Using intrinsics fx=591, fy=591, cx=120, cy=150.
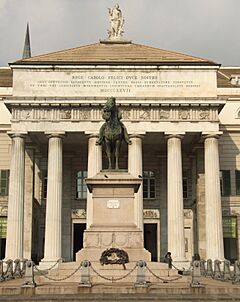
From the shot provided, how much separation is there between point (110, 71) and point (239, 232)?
60.9 ft

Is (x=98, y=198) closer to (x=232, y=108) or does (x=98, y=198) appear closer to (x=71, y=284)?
(x=71, y=284)

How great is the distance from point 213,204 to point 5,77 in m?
28.0

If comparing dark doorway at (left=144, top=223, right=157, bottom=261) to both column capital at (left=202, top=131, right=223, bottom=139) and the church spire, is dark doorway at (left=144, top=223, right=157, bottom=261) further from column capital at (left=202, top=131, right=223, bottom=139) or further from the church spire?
the church spire

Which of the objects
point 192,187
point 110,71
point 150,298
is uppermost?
point 110,71

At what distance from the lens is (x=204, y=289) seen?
66.7 feet

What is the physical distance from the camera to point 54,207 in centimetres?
4678

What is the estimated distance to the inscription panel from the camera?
4972 centimetres

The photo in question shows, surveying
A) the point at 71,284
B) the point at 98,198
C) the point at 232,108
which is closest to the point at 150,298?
the point at 71,284

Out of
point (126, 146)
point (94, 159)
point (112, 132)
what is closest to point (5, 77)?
point (126, 146)

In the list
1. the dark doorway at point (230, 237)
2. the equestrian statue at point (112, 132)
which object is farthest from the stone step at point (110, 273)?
the dark doorway at point (230, 237)

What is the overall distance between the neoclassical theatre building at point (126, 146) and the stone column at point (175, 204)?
0.26 ft

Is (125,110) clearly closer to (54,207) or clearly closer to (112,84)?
(112,84)

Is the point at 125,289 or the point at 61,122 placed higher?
the point at 61,122

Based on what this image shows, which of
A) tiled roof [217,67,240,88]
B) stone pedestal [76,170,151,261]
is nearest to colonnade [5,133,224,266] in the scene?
tiled roof [217,67,240,88]
